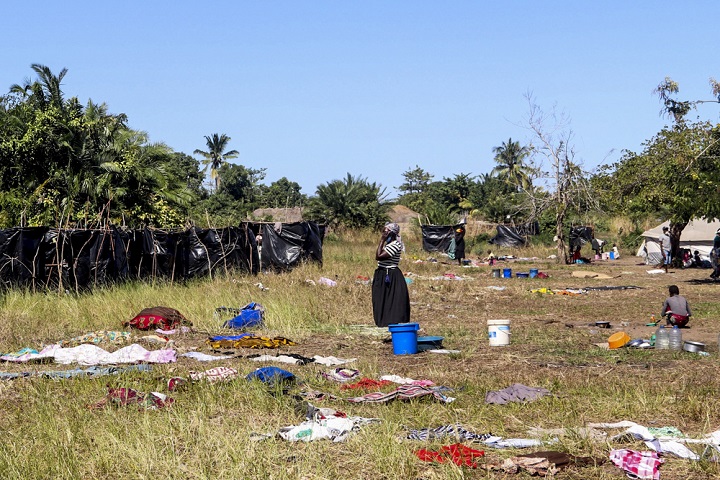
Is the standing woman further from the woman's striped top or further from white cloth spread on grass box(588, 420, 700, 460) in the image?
white cloth spread on grass box(588, 420, 700, 460)

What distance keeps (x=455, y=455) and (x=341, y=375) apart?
3134mm

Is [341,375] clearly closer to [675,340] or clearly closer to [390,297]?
[390,297]

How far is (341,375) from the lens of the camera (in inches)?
323

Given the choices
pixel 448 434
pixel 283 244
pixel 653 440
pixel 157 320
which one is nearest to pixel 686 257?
pixel 283 244

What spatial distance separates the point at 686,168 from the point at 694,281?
3399 mm

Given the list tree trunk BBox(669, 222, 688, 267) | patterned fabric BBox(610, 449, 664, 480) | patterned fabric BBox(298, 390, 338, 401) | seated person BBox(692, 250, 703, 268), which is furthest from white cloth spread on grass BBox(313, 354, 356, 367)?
seated person BBox(692, 250, 703, 268)

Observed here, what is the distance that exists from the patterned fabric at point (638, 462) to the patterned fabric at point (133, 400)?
11.2ft

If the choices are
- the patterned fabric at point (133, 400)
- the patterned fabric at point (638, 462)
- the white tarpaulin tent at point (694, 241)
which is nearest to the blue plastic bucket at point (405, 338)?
the patterned fabric at point (133, 400)

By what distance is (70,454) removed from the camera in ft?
17.1

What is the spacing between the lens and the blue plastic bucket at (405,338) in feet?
33.1

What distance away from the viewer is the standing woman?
38.8ft

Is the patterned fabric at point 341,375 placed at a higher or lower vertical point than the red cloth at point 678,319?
lower

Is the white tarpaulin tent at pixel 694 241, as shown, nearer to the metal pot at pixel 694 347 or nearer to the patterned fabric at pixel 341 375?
the metal pot at pixel 694 347

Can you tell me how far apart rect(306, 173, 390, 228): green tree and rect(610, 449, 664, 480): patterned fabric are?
4027 centimetres
